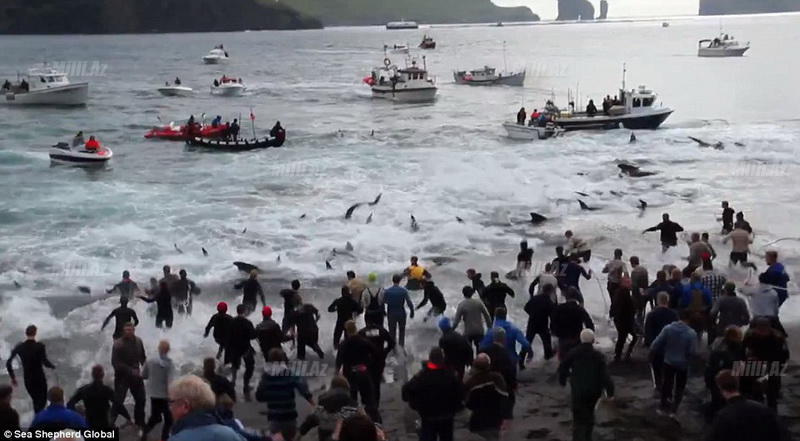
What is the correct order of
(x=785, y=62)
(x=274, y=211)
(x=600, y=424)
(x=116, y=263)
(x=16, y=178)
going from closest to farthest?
(x=600, y=424) < (x=116, y=263) < (x=274, y=211) < (x=16, y=178) < (x=785, y=62)

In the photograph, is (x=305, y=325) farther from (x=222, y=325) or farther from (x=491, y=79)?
(x=491, y=79)

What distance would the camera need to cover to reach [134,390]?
1049cm

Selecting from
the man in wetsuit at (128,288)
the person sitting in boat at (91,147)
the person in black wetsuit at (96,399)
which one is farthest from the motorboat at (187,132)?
the person in black wetsuit at (96,399)

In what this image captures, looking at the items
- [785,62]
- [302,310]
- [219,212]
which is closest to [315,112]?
[219,212]

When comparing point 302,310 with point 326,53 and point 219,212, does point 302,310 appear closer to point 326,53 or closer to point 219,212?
point 219,212

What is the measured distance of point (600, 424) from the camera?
10430mm

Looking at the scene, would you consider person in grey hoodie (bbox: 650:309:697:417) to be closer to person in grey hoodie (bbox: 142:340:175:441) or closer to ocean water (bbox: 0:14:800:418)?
ocean water (bbox: 0:14:800:418)

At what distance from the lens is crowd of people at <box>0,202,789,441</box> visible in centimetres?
749

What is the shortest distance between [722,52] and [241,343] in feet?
504

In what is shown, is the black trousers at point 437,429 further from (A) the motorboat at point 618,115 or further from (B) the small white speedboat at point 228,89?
(B) the small white speedboat at point 228,89

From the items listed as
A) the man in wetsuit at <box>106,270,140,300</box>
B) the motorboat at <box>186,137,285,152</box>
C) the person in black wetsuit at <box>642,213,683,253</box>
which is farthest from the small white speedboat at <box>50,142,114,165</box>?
the person in black wetsuit at <box>642,213,683,253</box>

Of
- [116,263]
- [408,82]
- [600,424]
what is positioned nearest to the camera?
[600,424]

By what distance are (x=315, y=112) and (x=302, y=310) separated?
183 ft

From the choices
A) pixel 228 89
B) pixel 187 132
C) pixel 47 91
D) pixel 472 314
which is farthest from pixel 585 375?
pixel 228 89
